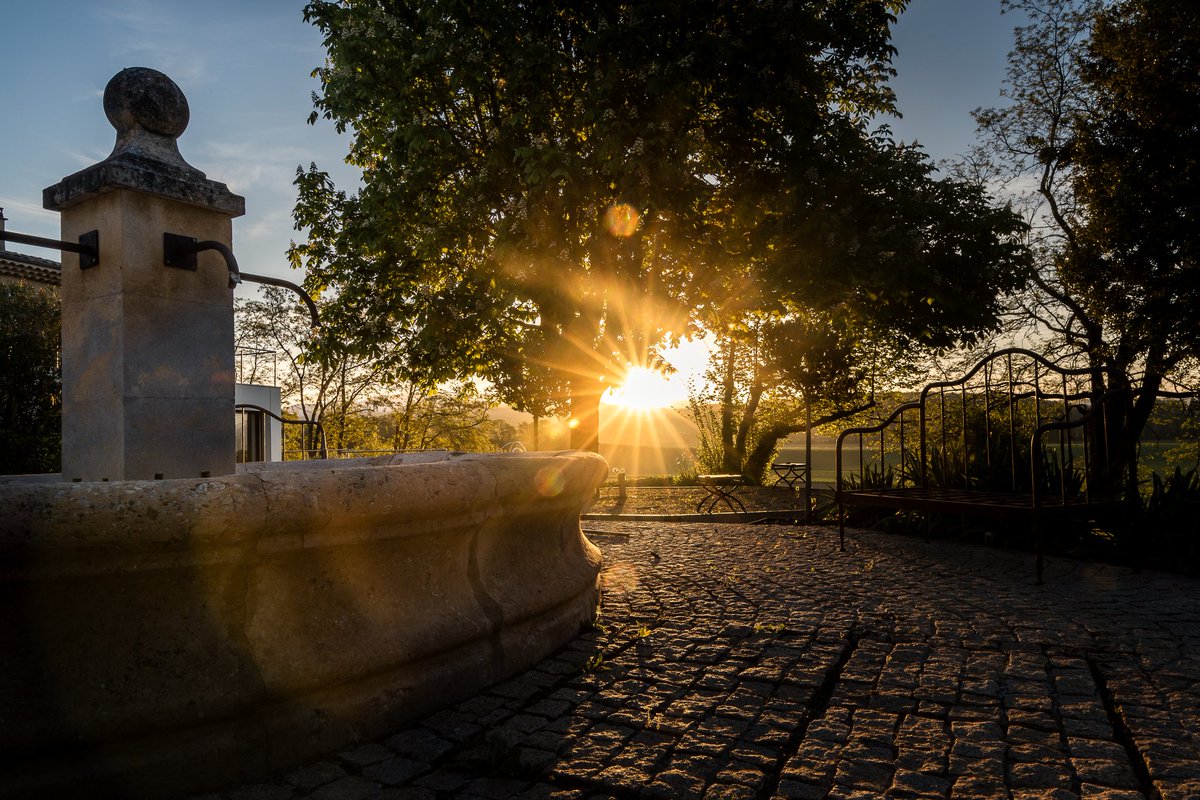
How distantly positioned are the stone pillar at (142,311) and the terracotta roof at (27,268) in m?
25.7

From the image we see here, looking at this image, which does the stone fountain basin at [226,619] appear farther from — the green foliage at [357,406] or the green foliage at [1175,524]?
the green foliage at [357,406]

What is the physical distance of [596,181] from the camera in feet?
32.8

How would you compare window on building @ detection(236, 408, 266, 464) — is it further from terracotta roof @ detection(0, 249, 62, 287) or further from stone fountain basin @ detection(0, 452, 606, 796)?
stone fountain basin @ detection(0, 452, 606, 796)

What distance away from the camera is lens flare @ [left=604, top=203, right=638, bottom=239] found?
34.5ft

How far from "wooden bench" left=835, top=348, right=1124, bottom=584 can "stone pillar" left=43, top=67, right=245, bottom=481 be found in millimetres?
4788

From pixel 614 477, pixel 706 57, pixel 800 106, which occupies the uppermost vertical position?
pixel 706 57

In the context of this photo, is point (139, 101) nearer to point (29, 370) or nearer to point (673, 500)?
point (673, 500)

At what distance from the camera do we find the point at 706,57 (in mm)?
9672

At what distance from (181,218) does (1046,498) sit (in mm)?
6468

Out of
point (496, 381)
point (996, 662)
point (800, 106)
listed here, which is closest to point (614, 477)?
point (496, 381)

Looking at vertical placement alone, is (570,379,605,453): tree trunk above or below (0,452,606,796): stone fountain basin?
above

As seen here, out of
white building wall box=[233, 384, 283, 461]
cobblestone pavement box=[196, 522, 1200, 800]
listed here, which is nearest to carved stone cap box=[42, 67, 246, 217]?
cobblestone pavement box=[196, 522, 1200, 800]

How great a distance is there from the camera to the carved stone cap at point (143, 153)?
3.11 meters

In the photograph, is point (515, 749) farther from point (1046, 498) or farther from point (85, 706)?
point (1046, 498)
